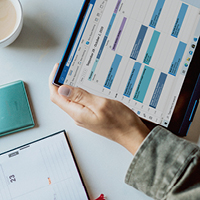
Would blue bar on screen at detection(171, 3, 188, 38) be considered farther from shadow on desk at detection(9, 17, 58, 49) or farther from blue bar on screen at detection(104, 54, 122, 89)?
shadow on desk at detection(9, 17, 58, 49)

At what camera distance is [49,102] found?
56cm

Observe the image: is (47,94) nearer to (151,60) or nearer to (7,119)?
(7,119)

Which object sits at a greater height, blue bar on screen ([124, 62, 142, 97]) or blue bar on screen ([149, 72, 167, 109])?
blue bar on screen ([124, 62, 142, 97])

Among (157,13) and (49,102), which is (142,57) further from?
(49,102)

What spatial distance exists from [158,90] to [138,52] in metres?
0.10

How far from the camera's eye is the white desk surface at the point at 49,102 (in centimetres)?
56

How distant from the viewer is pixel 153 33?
0.50m

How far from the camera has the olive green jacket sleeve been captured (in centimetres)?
37

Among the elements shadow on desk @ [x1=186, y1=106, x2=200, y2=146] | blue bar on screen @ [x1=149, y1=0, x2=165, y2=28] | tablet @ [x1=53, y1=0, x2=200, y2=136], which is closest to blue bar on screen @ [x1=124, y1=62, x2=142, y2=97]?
tablet @ [x1=53, y1=0, x2=200, y2=136]

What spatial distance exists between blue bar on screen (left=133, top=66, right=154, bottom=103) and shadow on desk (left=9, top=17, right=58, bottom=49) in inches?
9.8

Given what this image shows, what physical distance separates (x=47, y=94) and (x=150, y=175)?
1.07 feet

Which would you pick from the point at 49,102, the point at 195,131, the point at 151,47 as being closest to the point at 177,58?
the point at 151,47

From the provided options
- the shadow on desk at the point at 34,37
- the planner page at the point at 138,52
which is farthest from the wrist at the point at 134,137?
the shadow on desk at the point at 34,37

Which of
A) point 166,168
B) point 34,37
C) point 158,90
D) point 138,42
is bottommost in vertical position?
point 166,168
